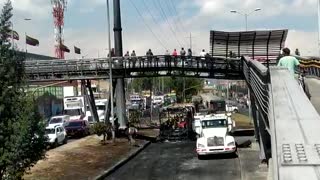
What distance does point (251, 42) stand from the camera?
56188 millimetres

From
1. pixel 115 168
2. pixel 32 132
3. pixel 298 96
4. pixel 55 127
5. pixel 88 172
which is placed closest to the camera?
pixel 298 96

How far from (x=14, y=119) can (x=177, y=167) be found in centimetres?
1825

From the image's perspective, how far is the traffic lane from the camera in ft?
93.7

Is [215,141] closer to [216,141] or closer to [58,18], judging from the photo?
[216,141]

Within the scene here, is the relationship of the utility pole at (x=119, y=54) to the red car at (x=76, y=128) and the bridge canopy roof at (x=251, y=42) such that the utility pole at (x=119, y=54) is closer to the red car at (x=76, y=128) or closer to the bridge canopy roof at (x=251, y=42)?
the red car at (x=76, y=128)

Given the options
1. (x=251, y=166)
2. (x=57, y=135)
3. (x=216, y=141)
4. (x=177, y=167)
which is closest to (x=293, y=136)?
(x=251, y=166)

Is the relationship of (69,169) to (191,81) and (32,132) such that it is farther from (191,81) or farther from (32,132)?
(191,81)

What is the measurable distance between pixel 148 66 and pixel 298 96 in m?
48.6

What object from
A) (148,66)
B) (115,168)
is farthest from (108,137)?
(115,168)

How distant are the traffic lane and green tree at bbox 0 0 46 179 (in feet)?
43.4

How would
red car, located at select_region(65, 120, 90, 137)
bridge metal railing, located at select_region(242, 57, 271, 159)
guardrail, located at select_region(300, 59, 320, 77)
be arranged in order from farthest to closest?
red car, located at select_region(65, 120, 90, 137) → guardrail, located at select_region(300, 59, 320, 77) → bridge metal railing, located at select_region(242, 57, 271, 159)

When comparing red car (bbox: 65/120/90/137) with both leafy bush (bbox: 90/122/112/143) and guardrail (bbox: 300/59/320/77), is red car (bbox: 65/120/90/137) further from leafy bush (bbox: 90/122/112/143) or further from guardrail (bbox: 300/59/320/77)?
guardrail (bbox: 300/59/320/77)

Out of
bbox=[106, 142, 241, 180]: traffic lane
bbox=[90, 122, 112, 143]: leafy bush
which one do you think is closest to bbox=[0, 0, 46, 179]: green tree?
bbox=[106, 142, 241, 180]: traffic lane

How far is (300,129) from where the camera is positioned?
7.51 meters
